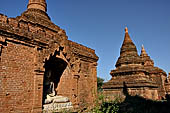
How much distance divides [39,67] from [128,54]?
42.4ft

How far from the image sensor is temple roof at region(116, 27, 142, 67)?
17422 mm

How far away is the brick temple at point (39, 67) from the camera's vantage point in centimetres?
718

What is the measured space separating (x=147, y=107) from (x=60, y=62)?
26.1ft

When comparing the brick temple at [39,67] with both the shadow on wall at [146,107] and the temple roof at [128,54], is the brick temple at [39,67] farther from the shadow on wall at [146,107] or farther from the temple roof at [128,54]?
the temple roof at [128,54]

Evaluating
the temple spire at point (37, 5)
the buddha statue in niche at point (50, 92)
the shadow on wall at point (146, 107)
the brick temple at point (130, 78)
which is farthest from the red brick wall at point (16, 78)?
the brick temple at point (130, 78)

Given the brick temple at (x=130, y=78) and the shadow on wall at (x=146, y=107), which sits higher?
the brick temple at (x=130, y=78)

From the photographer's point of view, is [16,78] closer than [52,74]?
Yes

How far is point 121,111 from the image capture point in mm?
11438

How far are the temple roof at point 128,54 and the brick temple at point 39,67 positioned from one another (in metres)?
6.42

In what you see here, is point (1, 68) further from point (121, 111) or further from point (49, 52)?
point (121, 111)

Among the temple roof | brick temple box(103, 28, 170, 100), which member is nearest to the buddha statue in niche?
brick temple box(103, 28, 170, 100)

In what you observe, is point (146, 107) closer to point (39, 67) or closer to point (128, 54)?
point (128, 54)

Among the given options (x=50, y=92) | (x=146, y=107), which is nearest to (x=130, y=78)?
(x=146, y=107)

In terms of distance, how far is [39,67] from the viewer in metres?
8.31
